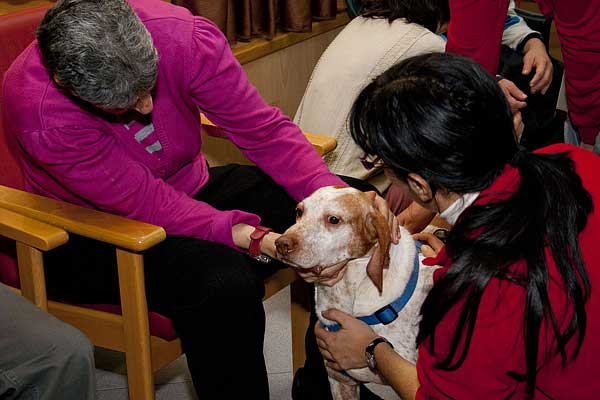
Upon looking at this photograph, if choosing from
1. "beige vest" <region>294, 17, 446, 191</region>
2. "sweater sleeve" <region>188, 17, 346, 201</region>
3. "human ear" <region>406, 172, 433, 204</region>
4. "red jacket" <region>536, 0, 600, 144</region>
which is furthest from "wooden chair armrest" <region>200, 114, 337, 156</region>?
"human ear" <region>406, 172, 433, 204</region>

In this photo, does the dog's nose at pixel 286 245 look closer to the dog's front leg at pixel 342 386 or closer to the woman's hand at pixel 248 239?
the woman's hand at pixel 248 239

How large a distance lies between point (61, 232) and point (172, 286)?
254mm

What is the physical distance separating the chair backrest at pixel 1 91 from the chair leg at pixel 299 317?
27.9 inches

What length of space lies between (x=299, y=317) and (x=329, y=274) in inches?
22.9

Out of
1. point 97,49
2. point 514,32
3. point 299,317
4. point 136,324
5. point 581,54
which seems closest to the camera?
point 97,49

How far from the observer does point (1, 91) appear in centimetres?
201

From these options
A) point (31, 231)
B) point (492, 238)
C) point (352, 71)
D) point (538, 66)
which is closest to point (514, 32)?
point (538, 66)

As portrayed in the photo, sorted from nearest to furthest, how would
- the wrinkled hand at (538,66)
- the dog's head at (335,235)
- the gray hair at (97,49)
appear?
the gray hair at (97,49)
the dog's head at (335,235)
the wrinkled hand at (538,66)

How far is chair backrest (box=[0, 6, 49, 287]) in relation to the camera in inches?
79.2

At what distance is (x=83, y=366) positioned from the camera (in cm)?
167

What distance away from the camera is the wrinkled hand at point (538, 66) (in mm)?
2391

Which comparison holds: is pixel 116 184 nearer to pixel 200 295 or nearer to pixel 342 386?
pixel 200 295

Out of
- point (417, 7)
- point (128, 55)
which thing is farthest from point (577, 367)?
point (417, 7)

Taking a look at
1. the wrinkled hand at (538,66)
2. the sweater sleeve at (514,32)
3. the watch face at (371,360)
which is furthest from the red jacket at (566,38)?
the watch face at (371,360)
